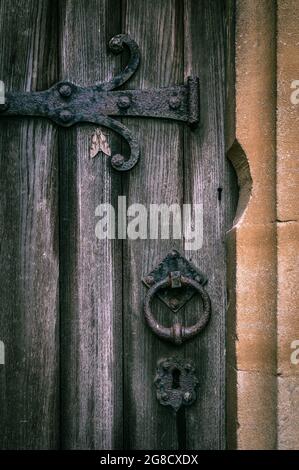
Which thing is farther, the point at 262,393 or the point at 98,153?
the point at 98,153

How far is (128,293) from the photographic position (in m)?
0.97

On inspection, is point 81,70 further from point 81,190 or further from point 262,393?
point 262,393

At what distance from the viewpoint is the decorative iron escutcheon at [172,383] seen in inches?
Answer: 37.3

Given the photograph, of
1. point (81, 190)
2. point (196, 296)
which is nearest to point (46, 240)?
point (81, 190)

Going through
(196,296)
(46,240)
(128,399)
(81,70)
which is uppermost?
(81,70)

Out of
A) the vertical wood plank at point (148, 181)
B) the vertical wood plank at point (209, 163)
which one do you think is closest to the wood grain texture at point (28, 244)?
the vertical wood plank at point (148, 181)

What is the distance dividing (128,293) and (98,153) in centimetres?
29

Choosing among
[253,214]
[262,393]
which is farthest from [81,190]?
[262,393]

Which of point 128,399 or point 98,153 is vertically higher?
point 98,153

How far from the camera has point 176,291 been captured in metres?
0.97

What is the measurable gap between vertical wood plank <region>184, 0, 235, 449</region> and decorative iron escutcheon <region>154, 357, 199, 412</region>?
3 cm

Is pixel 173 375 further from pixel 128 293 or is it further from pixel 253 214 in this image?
pixel 253 214

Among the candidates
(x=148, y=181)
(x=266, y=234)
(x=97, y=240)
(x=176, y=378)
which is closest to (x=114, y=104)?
(x=148, y=181)

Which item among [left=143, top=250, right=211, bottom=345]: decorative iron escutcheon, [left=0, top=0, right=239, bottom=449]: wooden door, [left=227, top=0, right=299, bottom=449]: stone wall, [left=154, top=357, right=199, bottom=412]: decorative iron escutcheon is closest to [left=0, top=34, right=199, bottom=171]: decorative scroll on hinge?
[left=0, top=0, right=239, bottom=449]: wooden door
